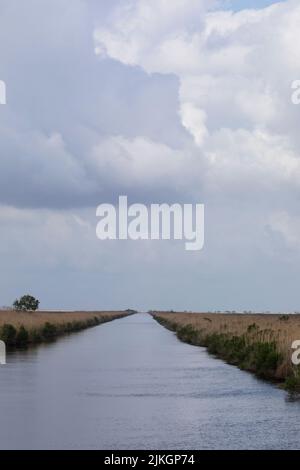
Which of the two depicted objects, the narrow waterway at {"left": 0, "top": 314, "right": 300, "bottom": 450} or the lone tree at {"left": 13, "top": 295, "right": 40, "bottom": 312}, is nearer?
the narrow waterway at {"left": 0, "top": 314, "right": 300, "bottom": 450}

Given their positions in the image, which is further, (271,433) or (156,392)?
(156,392)

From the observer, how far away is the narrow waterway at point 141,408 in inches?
754

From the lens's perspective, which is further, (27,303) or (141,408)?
(27,303)

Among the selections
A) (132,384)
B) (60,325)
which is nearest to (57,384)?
(132,384)

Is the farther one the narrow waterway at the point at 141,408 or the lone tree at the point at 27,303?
the lone tree at the point at 27,303

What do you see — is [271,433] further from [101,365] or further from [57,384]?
[101,365]

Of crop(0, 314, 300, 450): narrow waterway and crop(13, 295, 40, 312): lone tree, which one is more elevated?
crop(13, 295, 40, 312): lone tree

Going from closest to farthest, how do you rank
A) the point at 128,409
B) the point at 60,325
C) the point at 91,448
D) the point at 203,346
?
the point at 91,448, the point at 128,409, the point at 203,346, the point at 60,325

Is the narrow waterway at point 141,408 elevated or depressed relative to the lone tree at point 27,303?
depressed

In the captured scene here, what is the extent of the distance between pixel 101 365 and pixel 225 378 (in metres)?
9.27

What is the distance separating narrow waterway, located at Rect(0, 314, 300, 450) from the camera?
19141 mm

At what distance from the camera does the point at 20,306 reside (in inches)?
5861

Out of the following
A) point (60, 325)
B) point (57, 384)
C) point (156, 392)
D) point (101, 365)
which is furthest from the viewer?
point (60, 325)

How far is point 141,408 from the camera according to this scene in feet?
80.2
